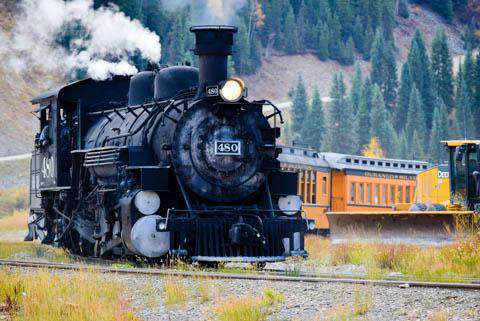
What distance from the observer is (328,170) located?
32.5 metres

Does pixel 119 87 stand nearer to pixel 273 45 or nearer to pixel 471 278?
pixel 471 278

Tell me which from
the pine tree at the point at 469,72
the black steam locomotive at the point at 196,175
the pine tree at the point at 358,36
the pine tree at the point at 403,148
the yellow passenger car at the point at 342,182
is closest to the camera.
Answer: the black steam locomotive at the point at 196,175

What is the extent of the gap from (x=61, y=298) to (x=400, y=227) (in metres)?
11.2

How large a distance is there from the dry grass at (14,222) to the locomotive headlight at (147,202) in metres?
22.5

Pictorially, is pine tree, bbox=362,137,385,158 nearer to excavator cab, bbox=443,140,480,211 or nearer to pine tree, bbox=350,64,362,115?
pine tree, bbox=350,64,362,115

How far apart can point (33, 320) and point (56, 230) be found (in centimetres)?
1073

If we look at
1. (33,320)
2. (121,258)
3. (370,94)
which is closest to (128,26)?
(121,258)

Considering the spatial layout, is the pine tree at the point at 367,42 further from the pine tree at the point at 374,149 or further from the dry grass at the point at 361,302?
the dry grass at the point at 361,302

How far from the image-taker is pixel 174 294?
11.9 m

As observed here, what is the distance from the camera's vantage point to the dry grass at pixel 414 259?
15.2 m

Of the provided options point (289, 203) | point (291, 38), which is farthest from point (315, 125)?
point (289, 203)

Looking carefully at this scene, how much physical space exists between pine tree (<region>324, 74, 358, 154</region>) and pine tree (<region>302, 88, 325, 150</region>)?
0.93m

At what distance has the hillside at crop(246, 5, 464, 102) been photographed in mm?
116512

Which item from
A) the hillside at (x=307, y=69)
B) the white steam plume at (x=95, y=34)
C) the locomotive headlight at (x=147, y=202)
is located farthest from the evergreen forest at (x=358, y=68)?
the locomotive headlight at (x=147, y=202)
